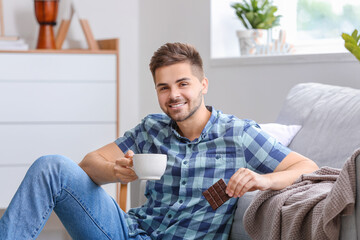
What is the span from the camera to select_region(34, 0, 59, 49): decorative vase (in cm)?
393

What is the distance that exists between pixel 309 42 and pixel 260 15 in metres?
0.33

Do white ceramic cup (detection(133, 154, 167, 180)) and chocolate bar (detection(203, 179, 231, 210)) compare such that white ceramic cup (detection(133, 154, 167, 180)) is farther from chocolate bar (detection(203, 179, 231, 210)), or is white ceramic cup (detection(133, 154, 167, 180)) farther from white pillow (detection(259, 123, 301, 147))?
white pillow (detection(259, 123, 301, 147))

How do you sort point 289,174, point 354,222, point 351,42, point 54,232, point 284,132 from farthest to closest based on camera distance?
point 54,232 < point 284,132 < point 351,42 < point 289,174 < point 354,222

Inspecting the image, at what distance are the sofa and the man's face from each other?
0.32 meters

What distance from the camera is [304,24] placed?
354 cm

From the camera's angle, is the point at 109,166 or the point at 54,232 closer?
the point at 109,166

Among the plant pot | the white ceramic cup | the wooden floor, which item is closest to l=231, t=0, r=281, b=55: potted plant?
the plant pot

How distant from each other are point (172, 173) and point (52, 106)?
214 centimetres

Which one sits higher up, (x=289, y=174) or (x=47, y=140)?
(x=289, y=174)

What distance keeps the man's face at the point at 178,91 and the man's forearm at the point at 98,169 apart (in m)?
0.25

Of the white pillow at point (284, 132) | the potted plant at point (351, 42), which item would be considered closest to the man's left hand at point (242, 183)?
the white pillow at point (284, 132)

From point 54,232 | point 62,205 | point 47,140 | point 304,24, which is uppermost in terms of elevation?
point 304,24

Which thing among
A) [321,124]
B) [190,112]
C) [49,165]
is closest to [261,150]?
[190,112]

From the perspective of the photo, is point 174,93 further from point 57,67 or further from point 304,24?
point 57,67
